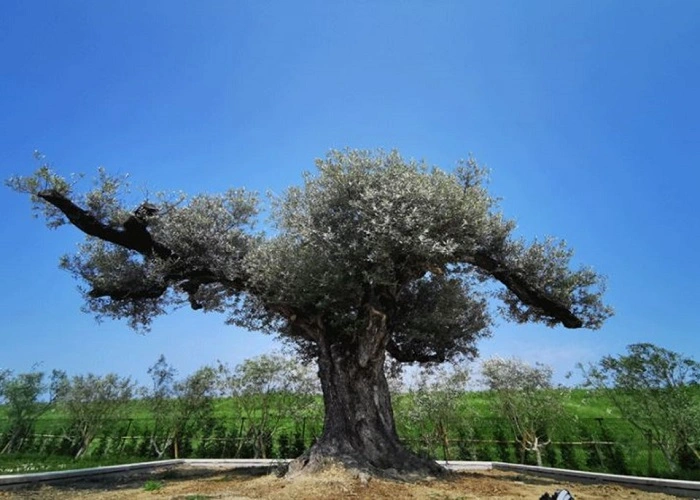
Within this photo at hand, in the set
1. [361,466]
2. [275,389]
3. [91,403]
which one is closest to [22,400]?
[91,403]

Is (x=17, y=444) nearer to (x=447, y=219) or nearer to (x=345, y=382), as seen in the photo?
(x=345, y=382)

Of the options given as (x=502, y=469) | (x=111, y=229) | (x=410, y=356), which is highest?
(x=111, y=229)

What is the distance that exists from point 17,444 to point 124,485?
905 inches

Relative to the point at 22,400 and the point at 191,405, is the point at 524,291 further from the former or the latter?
the point at 22,400

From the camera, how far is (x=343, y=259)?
14.8 m

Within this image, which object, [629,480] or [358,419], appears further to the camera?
[358,419]

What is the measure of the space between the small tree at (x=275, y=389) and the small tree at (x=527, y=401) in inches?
383

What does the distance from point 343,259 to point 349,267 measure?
324 mm

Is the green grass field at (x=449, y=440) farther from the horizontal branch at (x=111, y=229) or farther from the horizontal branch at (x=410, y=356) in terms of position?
the horizontal branch at (x=111, y=229)

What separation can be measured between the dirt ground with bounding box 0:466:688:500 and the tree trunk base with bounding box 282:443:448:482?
32 cm

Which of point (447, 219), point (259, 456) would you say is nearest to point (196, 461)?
point (259, 456)

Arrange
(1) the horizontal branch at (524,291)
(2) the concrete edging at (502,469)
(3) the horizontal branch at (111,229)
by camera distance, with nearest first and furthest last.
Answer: (2) the concrete edging at (502,469) → (3) the horizontal branch at (111,229) → (1) the horizontal branch at (524,291)

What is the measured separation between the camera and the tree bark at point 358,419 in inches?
574

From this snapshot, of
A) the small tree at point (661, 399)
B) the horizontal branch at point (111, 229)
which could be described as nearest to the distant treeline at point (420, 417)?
the small tree at point (661, 399)
